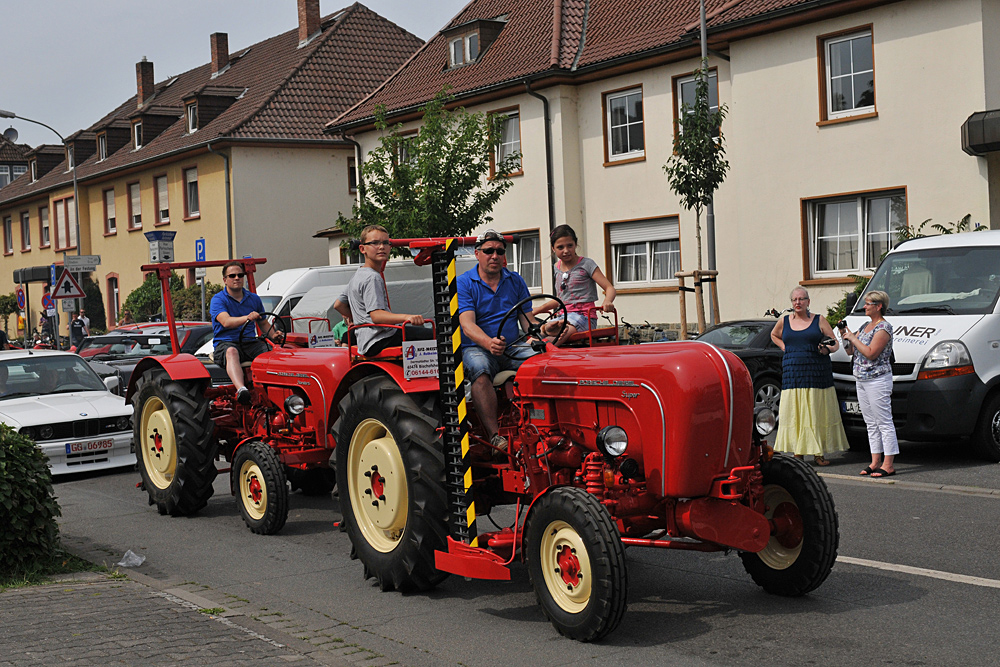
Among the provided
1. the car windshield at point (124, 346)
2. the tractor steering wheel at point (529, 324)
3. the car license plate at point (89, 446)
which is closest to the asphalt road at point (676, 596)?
the tractor steering wheel at point (529, 324)

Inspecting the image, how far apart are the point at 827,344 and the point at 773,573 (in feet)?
18.3

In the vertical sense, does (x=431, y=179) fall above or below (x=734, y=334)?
above

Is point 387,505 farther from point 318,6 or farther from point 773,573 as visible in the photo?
point 318,6

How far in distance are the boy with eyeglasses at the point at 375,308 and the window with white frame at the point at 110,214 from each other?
143 feet

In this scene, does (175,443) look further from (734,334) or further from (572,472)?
(734,334)

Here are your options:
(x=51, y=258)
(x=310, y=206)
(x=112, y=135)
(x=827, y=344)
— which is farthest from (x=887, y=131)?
(x=51, y=258)

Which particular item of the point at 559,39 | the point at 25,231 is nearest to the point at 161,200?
the point at 25,231

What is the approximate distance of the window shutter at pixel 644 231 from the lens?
84.9ft

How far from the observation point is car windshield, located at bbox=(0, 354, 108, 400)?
47.1 ft

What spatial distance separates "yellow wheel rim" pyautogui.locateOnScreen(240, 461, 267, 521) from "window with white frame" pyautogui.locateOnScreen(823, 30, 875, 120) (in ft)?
50.4

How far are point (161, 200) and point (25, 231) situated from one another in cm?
1745

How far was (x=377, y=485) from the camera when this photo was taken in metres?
7.36

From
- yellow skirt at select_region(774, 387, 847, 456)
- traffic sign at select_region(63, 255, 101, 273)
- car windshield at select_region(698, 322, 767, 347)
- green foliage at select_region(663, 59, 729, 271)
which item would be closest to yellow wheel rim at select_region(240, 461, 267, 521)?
yellow skirt at select_region(774, 387, 847, 456)

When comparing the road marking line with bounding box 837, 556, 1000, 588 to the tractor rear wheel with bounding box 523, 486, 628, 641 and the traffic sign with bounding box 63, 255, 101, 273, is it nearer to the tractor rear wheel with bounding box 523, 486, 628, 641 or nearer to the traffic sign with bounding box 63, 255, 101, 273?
the tractor rear wheel with bounding box 523, 486, 628, 641
